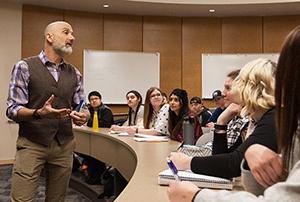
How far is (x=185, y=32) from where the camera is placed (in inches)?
311

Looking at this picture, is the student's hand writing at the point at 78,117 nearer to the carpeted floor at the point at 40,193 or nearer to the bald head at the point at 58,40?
the bald head at the point at 58,40

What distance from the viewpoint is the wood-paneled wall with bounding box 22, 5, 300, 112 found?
759 centimetres

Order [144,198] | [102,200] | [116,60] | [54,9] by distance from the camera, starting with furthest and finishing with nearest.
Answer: [116,60], [54,9], [102,200], [144,198]

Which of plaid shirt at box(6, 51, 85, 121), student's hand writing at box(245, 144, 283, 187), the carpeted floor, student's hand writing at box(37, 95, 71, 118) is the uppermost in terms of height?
plaid shirt at box(6, 51, 85, 121)

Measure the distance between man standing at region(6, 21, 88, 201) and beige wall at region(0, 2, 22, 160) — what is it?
14.8 feet

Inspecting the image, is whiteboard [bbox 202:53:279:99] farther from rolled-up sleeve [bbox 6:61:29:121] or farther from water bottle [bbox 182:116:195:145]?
rolled-up sleeve [bbox 6:61:29:121]

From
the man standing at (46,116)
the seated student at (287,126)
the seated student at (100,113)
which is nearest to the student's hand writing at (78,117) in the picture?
the man standing at (46,116)

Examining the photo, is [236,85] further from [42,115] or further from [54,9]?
[54,9]

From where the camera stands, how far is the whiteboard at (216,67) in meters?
7.81

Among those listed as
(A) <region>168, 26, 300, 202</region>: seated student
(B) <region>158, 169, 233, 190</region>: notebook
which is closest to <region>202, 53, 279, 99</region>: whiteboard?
(B) <region>158, 169, 233, 190</region>: notebook

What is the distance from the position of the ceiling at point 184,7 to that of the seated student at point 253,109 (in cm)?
549

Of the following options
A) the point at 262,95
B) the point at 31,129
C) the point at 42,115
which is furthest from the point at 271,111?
the point at 31,129

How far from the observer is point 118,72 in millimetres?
7496

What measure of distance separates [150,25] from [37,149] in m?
5.96
